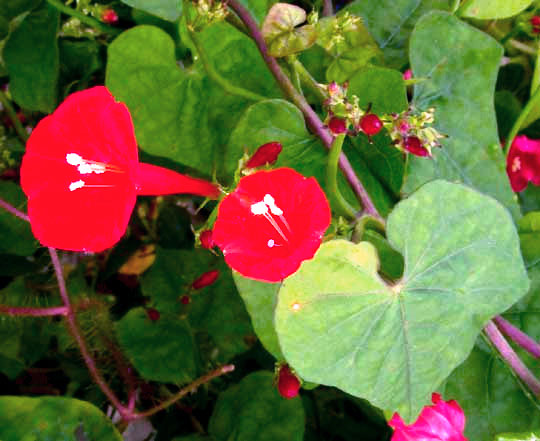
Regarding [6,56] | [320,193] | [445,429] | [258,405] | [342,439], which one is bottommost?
[342,439]

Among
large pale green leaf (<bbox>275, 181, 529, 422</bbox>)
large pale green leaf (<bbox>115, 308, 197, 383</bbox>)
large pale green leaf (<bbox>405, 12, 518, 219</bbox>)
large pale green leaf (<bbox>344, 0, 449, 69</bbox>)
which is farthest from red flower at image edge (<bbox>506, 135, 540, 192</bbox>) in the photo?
large pale green leaf (<bbox>115, 308, 197, 383</bbox>)

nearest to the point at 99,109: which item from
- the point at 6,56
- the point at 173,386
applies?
the point at 6,56

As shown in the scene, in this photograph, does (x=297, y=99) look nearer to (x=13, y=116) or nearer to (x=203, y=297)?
(x=203, y=297)

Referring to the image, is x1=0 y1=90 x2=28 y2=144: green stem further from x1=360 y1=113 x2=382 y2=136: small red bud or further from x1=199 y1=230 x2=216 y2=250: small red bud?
x1=360 y1=113 x2=382 y2=136: small red bud

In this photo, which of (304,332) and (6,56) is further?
(6,56)

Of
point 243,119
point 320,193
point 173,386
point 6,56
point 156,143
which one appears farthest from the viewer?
point 173,386

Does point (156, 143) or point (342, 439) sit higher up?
point (156, 143)

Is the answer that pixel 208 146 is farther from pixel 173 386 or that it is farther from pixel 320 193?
pixel 173 386

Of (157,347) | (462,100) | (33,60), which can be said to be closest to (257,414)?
(157,347)
